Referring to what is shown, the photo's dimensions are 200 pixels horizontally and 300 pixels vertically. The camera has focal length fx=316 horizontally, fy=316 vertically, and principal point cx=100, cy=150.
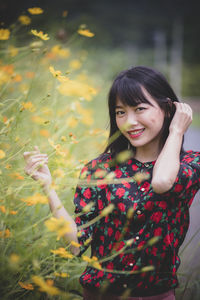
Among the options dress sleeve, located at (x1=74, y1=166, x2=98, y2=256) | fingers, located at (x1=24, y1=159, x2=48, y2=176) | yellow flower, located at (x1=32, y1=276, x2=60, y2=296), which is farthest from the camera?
dress sleeve, located at (x1=74, y1=166, x2=98, y2=256)

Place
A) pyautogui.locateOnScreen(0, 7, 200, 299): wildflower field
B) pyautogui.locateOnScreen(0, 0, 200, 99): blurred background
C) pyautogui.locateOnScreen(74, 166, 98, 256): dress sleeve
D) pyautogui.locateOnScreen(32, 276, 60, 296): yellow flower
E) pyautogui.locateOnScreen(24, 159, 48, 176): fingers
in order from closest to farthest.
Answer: pyautogui.locateOnScreen(32, 276, 60, 296): yellow flower < pyautogui.locateOnScreen(0, 7, 200, 299): wildflower field < pyautogui.locateOnScreen(24, 159, 48, 176): fingers < pyautogui.locateOnScreen(74, 166, 98, 256): dress sleeve < pyautogui.locateOnScreen(0, 0, 200, 99): blurred background

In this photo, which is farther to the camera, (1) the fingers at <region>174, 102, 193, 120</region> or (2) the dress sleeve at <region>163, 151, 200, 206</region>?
(1) the fingers at <region>174, 102, 193, 120</region>

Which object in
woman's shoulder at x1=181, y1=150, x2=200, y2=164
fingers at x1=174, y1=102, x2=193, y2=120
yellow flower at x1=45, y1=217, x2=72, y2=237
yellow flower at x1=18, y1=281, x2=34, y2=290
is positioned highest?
fingers at x1=174, y1=102, x2=193, y2=120

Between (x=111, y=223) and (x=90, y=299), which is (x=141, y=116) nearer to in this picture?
(x=111, y=223)

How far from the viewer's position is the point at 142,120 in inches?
44.3

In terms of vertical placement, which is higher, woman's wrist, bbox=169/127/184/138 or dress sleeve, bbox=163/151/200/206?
woman's wrist, bbox=169/127/184/138

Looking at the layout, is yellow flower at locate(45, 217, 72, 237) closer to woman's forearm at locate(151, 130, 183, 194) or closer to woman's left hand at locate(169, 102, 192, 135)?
woman's forearm at locate(151, 130, 183, 194)

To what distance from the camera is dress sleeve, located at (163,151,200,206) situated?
102 cm

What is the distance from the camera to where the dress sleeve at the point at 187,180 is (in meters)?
1.02

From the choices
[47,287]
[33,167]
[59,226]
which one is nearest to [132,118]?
[33,167]

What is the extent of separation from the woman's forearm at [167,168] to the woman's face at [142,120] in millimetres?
91

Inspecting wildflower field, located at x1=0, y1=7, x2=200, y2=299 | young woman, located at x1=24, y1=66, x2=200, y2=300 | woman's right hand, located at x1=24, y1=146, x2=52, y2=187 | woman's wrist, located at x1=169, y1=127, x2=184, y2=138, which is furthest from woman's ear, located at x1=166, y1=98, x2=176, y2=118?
woman's right hand, located at x1=24, y1=146, x2=52, y2=187

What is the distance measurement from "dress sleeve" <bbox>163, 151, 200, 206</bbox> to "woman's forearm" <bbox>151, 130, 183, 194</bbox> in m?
0.02

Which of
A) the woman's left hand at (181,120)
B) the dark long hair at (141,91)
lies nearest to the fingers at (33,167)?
the dark long hair at (141,91)
